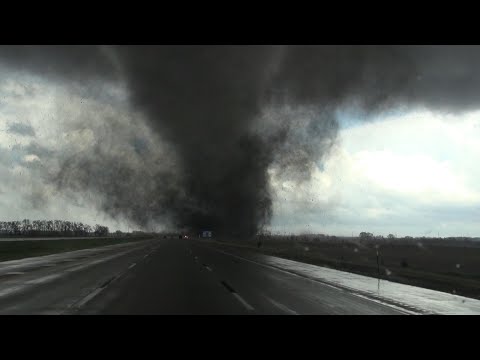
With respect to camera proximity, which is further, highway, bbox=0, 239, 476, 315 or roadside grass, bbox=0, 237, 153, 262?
roadside grass, bbox=0, 237, 153, 262

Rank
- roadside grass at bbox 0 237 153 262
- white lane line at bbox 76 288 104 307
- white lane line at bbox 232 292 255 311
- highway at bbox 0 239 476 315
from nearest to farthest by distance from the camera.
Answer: highway at bbox 0 239 476 315, white lane line at bbox 232 292 255 311, white lane line at bbox 76 288 104 307, roadside grass at bbox 0 237 153 262

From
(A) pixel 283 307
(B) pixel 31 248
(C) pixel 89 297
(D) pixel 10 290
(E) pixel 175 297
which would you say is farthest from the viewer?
(B) pixel 31 248

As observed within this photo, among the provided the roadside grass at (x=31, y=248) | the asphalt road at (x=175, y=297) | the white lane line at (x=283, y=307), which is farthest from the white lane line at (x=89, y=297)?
the roadside grass at (x=31, y=248)

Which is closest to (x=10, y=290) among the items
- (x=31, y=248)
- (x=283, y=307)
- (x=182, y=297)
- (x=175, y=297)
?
(x=175, y=297)

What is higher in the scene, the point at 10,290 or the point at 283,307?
the point at 283,307

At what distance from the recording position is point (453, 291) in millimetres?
14141

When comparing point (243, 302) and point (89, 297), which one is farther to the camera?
point (89, 297)

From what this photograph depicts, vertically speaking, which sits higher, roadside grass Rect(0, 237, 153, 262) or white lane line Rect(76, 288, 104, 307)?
white lane line Rect(76, 288, 104, 307)

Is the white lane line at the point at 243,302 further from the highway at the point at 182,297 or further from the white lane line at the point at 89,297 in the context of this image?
the white lane line at the point at 89,297

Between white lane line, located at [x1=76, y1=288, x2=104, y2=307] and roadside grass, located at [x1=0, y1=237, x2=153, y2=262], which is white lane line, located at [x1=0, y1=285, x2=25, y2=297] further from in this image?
roadside grass, located at [x1=0, y1=237, x2=153, y2=262]

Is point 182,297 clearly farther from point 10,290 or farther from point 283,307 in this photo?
point 10,290

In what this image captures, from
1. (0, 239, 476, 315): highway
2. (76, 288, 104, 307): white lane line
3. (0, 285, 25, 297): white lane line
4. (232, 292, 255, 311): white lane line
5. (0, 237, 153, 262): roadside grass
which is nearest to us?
(0, 239, 476, 315): highway

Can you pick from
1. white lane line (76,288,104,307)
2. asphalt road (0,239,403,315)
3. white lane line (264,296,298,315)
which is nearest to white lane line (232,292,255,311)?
asphalt road (0,239,403,315)
